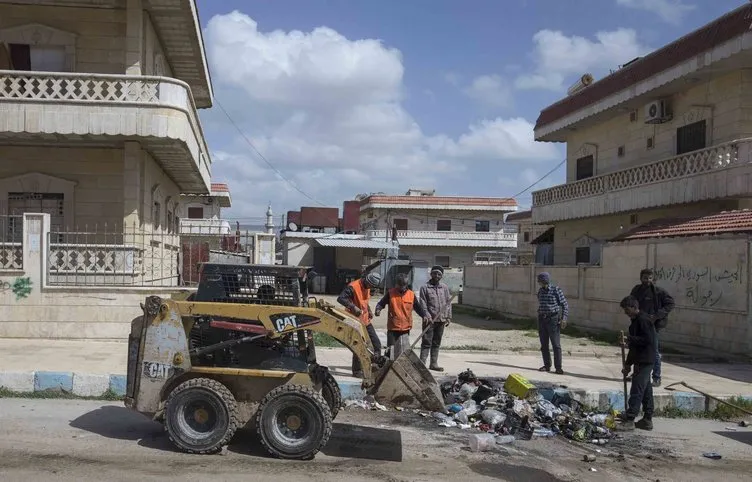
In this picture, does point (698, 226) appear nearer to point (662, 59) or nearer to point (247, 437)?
point (662, 59)

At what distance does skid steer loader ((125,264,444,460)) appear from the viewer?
5.73 metres

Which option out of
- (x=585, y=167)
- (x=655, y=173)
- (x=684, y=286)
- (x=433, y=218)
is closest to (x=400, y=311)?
(x=684, y=286)

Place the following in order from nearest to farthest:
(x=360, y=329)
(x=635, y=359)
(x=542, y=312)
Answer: (x=360, y=329) < (x=635, y=359) < (x=542, y=312)

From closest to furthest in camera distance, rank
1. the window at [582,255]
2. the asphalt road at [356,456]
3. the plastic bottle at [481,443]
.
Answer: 1. the asphalt road at [356,456]
2. the plastic bottle at [481,443]
3. the window at [582,255]

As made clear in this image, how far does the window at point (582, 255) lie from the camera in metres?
23.4

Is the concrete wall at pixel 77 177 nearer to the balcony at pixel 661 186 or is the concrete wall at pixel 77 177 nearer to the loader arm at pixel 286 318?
the loader arm at pixel 286 318

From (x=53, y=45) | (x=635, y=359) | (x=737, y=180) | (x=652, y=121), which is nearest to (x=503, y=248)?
(x=652, y=121)

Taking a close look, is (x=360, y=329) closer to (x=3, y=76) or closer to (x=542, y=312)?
(x=542, y=312)

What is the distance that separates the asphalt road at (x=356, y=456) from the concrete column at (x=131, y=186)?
7075 mm

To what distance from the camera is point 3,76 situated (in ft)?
42.3

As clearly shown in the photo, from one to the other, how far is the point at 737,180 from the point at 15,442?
598 inches

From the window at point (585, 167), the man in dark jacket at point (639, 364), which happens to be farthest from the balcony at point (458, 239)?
the man in dark jacket at point (639, 364)

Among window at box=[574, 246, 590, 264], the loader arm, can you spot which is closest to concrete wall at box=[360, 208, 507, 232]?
window at box=[574, 246, 590, 264]

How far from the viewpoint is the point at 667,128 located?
1898 cm
